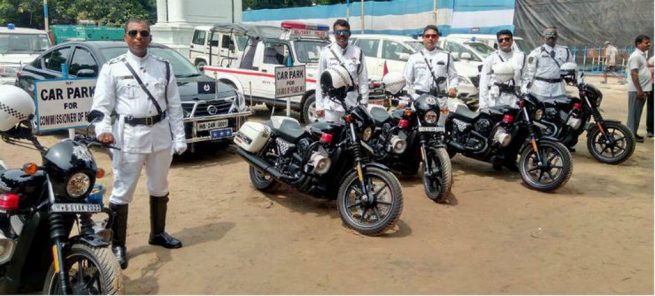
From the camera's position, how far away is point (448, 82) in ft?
22.1

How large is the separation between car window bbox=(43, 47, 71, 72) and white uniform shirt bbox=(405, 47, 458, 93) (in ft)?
15.8

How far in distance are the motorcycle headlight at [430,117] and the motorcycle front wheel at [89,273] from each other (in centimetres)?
358

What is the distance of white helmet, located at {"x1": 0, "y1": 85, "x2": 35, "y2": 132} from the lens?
3.21 metres

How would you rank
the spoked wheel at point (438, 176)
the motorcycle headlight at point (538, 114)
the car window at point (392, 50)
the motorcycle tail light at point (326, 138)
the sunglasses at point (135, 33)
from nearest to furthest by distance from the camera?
the sunglasses at point (135, 33) < the motorcycle tail light at point (326, 138) < the spoked wheel at point (438, 176) < the motorcycle headlight at point (538, 114) < the car window at point (392, 50)

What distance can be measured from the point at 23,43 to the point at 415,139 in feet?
37.9

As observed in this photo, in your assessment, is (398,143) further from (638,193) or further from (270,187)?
(638,193)

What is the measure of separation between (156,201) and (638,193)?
5.04 m

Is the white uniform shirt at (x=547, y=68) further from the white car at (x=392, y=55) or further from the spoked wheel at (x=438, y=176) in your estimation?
the white car at (x=392, y=55)

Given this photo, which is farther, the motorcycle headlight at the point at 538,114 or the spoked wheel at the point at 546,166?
the motorcycle headlight at the point at 538,114

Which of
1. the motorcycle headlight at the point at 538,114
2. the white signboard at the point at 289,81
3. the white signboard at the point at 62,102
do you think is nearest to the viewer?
the white signboard at the point at 62,102

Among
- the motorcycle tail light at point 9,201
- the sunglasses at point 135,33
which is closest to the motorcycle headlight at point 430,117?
the sunglasses at point 135,33

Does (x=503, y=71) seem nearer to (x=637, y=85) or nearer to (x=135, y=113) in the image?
(x=637, y=85)

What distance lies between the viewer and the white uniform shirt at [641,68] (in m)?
8.55

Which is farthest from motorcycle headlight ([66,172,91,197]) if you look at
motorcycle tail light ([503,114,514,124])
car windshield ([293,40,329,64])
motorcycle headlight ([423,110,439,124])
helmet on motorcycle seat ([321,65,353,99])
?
car windshield ([293,40,329,64])
